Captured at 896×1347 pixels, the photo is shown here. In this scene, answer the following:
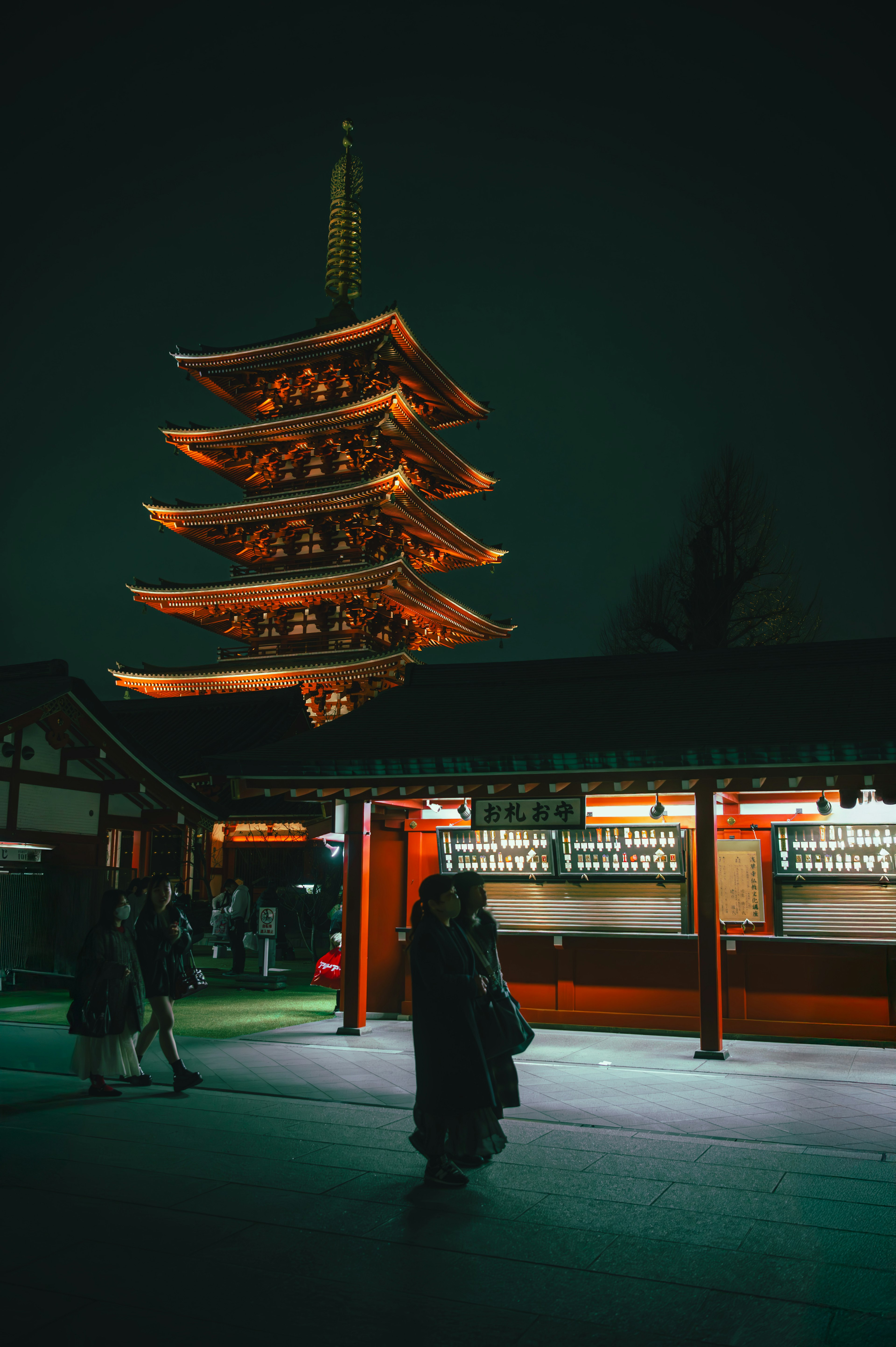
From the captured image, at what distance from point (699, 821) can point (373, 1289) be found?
6.95m

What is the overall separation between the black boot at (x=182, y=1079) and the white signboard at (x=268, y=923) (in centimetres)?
813

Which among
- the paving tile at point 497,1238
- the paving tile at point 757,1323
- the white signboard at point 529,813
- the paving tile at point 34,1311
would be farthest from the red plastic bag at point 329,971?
the paving tile at point 757,1323

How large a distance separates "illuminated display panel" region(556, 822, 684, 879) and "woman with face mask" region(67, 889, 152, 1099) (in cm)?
502

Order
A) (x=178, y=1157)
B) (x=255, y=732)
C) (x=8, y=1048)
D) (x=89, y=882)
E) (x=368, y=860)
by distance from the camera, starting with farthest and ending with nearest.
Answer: (x=255, y=732)
(x=89, y=882)
(x=368, y=860)
(x=8, y=1048)
(x=178, y=1157)

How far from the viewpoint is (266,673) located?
100 feet

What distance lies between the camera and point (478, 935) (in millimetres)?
6242

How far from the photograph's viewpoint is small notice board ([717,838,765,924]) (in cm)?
1092

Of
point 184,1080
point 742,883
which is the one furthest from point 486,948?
point 742,883

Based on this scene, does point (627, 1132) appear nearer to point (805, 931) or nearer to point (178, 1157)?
point (178, 1157)

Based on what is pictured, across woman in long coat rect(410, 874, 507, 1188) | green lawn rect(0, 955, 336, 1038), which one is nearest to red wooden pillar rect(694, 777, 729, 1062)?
woman in long coat rect(410, 874, 507, 1188)

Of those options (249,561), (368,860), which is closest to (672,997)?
(368,860)

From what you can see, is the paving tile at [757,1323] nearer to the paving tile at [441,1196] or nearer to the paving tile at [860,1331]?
the paving tile at [860,1331]

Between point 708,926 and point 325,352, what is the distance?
83.1 ft

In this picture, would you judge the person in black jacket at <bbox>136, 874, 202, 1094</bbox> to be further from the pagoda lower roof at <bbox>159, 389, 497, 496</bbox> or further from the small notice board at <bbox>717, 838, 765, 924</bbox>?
the pagoda lower roof at <bbox>159, 389, 497, 496</bbox>
